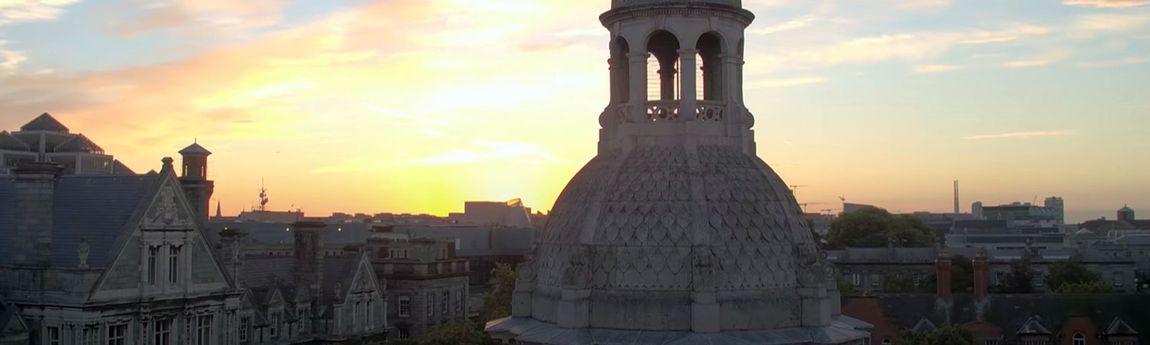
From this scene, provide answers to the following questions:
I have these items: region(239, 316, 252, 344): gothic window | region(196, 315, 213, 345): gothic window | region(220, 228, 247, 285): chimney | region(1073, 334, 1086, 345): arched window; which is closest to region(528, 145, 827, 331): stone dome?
region(196, 315, 213, 345): gothic window

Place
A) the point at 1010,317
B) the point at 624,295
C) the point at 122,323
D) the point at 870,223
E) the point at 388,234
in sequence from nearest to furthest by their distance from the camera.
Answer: the point at 624,295
the point at 122,323
the point at 1010,317
the point at 388,234
the point at 870,223

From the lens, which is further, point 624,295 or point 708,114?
point 708,114

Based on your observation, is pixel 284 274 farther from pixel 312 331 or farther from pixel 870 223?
pixel 870 223

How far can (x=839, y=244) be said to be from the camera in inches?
6983

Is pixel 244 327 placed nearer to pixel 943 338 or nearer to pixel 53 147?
pixel 53 147

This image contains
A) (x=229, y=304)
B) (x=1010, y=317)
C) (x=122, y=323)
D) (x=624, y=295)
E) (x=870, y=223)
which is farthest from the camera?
(x=870, y=223)

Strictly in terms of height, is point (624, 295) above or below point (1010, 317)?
above

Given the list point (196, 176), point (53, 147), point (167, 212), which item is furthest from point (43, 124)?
point (167, 212)

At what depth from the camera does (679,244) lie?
22891mm

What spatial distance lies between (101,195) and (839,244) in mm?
137788

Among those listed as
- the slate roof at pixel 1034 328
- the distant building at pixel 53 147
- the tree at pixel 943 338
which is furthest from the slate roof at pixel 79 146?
the slate roof at pixel 1034 328

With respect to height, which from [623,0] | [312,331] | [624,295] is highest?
[623,0]

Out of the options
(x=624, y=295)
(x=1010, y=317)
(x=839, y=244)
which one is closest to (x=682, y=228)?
(x=624, y=295)

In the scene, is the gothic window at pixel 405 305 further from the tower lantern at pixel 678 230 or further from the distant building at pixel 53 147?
the tower lantern at pixel 678 230
